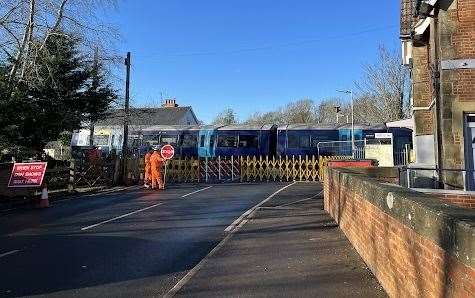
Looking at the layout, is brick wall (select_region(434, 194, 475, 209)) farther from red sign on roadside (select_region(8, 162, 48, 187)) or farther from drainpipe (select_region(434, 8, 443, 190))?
red sign on roadside (select_region(8, 162, 48, 187))

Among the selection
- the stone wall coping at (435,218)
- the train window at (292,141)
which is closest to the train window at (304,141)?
the train window at (292,141)

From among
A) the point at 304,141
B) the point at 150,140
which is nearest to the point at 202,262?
the point at 304,141

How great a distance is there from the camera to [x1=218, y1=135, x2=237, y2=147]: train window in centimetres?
3731

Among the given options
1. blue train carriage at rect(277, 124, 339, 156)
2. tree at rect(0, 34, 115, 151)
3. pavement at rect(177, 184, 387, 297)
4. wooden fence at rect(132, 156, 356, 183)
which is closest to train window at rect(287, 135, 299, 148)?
A: blue train carriage at rect(277, 124, 339, 156)

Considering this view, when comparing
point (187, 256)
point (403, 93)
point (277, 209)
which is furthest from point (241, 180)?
point (403, 93)

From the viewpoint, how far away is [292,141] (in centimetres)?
3656

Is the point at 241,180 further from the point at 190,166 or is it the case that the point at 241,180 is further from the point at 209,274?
the point at 209,274

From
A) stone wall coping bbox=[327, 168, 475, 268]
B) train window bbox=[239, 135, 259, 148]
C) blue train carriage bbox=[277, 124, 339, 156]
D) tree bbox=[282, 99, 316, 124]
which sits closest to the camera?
stone wall coping bbox=[327, 168, 475, 268]

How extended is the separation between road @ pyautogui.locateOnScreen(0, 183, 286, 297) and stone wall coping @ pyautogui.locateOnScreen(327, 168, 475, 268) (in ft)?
9.75

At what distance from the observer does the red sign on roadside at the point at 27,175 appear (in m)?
19.2

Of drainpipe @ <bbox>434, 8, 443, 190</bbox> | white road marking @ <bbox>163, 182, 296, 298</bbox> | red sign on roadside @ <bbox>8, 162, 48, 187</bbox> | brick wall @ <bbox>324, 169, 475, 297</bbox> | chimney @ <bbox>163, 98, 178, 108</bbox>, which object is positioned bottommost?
white road marking @ <bbox>163, 182, 296, 298</bbox>

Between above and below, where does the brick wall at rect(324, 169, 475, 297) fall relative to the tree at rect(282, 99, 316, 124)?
below

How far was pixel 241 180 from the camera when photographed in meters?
31.0

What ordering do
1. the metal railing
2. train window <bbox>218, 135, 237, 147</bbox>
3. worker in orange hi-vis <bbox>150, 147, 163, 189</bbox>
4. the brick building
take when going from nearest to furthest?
the metal railing, the brick building, worker in orange hi-vis <bbox>150, 147, 163, 189</bbox>, train window <bbox>218, 135, 237, 147</bbox>
